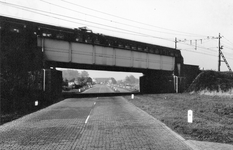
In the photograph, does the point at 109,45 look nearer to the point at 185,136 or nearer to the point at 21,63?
the point at 21,63

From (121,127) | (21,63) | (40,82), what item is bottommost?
(121,127)

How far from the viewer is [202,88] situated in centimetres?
4106

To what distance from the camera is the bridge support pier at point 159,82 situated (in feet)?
144

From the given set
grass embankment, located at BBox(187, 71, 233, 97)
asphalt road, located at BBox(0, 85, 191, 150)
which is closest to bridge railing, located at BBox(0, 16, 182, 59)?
grass embankment, located at BBox(187, 71, 233, 97)

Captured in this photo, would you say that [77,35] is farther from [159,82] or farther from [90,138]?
[90,138]

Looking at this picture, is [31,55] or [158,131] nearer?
[158,131]

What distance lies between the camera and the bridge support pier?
43906 mm

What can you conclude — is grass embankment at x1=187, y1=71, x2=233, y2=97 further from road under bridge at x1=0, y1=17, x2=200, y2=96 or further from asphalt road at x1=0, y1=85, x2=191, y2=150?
asphalt road at x1=0, y1=85, x2=191, y2=150

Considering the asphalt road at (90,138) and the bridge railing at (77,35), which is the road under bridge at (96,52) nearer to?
the bridge railing at (77,35)

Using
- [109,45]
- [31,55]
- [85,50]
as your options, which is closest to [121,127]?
[31,55]

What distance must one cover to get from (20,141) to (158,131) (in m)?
5.67

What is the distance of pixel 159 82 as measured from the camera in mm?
44375

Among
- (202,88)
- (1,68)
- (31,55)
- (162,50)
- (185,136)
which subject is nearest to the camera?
(185,136)

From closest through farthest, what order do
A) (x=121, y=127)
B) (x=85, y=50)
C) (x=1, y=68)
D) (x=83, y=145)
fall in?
(x=83, y=145) < (x=121, y=127) < (x=1, y=68) < (x=85, y=50)
